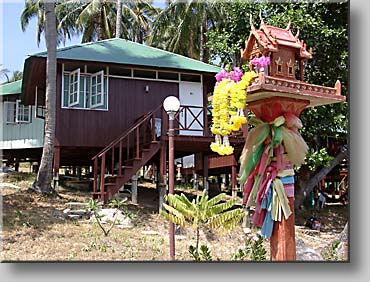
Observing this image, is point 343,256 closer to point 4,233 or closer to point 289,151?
point 289,151

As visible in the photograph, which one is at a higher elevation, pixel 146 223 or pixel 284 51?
pixel 284 51

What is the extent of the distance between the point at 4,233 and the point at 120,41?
4.42 m

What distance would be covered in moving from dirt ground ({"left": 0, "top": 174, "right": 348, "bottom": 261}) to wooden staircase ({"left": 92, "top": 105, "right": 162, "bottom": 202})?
0.34m

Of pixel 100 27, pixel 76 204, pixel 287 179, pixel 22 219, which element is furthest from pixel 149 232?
pixel 100 27

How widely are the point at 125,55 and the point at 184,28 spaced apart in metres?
2.34

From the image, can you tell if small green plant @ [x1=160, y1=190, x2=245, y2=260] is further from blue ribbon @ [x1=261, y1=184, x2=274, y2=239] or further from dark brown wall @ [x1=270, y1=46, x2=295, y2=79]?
dark brown wall @ [x1=270, y1=46, x2=295, y2=79]

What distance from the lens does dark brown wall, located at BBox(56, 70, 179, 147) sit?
7.57 meters


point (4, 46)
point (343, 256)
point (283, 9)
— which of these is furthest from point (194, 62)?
point (343, 256)

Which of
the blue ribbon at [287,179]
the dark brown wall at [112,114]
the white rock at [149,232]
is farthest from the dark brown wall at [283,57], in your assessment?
the dark brown wall at [112,114]

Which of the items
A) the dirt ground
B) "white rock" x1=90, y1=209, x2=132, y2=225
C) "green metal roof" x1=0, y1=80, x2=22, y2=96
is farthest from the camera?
"green metal roof" x1=0, y1=80, x2=22, y2=96

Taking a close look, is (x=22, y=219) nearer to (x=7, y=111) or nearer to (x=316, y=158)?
(x=316, y=158)

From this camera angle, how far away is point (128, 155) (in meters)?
7.47

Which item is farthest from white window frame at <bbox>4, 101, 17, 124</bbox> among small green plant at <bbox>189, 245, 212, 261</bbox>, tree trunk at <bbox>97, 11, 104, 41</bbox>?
small green plant at <bbox>189, 245, 212, 261</bbox>

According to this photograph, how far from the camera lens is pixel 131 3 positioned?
10.6 m
